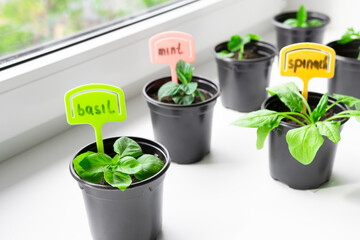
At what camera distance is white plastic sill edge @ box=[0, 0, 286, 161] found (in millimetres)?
1187

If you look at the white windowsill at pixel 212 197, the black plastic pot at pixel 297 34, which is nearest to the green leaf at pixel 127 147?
the white windowsill at pixel 212 197

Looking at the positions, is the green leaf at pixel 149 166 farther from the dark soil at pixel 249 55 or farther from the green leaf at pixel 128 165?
the dark soil at pixel 249 55

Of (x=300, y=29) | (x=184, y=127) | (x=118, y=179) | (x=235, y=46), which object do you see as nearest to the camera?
(x=118, y=179)

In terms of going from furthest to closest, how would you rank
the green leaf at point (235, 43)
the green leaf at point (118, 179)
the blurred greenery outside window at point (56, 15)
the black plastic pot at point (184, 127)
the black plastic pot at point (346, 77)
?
1. the blurred greenery outside window at point (56, 15)
2. the green leaf at point (235, 43)
3. the black plastic pot at point (346, 77)
4. the black plastic pot at point (184, 127)
5. the green leaf at point (118, 179)

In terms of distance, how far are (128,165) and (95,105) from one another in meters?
0.14

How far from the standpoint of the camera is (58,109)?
1.29m

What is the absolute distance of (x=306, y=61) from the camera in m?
1.09

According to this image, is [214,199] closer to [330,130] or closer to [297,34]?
[330,130]

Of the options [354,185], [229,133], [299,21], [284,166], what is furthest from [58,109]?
[299,21]

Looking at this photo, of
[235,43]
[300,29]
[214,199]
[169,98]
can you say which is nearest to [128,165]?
[214,199]

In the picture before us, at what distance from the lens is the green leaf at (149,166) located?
863 millimetres

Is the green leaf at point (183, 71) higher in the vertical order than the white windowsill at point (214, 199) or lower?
higher

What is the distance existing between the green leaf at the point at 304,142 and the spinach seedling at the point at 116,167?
0.93 feet

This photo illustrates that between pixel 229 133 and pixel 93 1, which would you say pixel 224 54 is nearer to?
pixel 229 133
